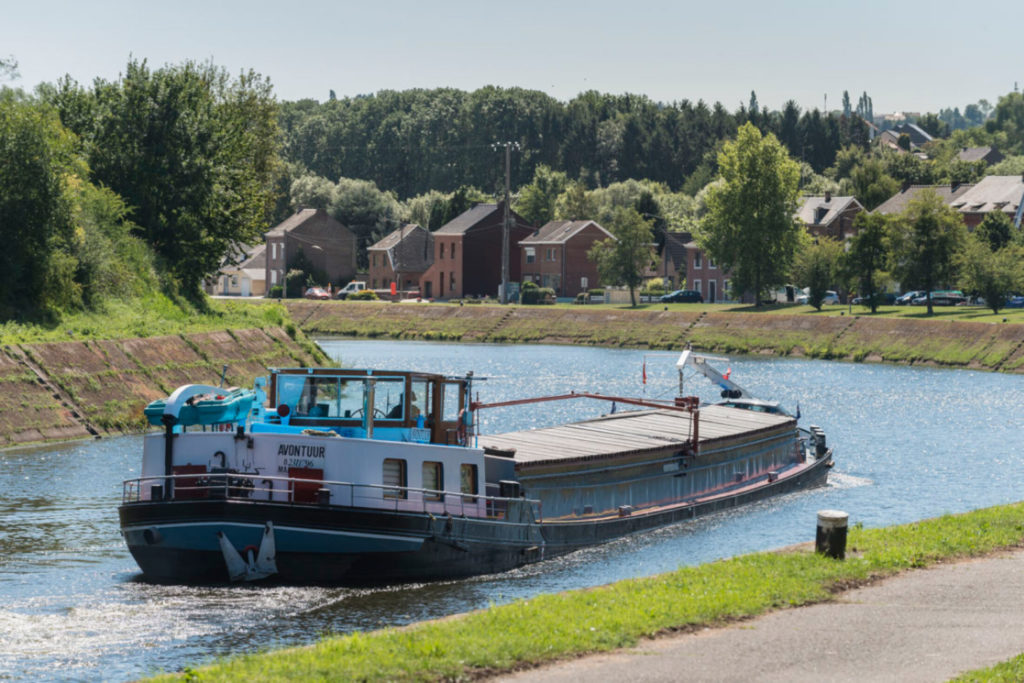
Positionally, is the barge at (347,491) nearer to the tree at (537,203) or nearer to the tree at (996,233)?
the tree at (996,233)

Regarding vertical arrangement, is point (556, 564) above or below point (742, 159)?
below

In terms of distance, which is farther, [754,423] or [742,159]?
[742,159]

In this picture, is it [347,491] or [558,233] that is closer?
[347,491]

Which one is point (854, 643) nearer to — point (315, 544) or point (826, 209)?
point (315, 544)

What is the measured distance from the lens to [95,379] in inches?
1975

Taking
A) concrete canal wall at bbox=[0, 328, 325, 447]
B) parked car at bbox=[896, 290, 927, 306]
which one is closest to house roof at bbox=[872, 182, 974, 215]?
parked car at bbox=[896, 290, 927, 306]

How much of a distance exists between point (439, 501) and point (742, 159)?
105066mm

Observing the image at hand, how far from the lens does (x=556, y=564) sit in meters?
30.6

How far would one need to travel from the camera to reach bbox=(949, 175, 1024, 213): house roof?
139750mm

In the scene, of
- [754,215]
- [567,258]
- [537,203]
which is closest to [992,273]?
[754,215]

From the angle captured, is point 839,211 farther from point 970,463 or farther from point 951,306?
point 970,463

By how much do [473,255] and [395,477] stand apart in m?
125

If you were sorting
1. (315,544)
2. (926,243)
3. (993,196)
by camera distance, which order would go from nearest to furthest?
(315,544)
(926,243)
(993,196)

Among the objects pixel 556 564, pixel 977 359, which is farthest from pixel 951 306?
pixel 556 564
